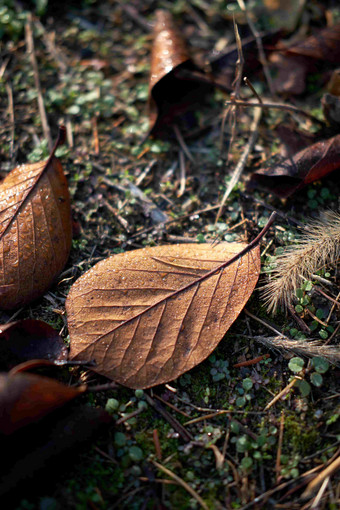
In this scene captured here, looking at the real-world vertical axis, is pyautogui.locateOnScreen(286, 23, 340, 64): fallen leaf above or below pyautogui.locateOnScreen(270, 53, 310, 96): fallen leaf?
above

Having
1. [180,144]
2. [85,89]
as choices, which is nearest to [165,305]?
[180,144]

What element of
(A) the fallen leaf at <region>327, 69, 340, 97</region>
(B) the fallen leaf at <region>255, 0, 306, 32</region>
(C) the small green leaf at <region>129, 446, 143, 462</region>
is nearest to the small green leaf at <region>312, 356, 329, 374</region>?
(C) the small green leaf at <region>129, 446, 143, 462</region>

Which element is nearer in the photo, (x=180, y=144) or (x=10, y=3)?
(x=180, y=144)

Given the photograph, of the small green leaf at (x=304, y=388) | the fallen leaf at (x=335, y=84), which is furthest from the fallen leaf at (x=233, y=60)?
the small green leaf at (x=304, y=388)

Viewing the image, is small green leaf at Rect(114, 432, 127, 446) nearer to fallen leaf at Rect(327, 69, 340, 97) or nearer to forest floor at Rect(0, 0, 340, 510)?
forest floor at Rect(0, 0, 340, 510)

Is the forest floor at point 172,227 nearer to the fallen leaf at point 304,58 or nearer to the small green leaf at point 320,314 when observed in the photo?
the small green leaf at point 320,314

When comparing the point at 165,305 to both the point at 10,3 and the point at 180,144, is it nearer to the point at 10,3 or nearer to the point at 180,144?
the point at 180,144

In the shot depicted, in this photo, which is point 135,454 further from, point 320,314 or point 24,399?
point 320,314
